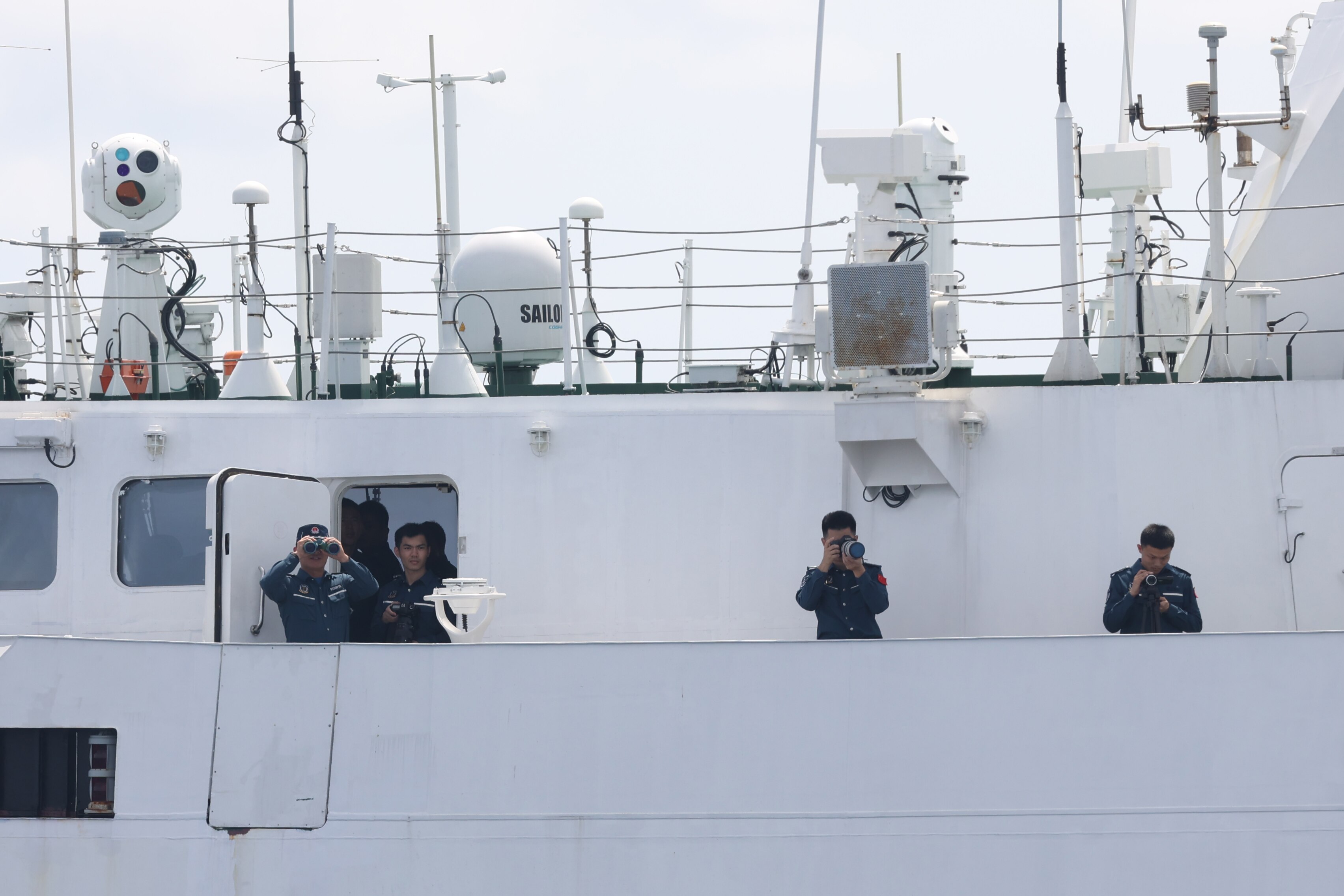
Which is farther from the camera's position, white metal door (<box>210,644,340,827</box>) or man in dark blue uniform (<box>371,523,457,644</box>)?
man in dark blue uniform (<box>371,523,457,644</box>)

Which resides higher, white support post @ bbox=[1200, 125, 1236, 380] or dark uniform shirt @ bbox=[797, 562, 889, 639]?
white support post @ bbox=[1200, 125, 1236, 380]

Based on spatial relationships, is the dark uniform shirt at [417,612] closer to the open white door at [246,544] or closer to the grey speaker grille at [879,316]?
the open white door at [246,544]

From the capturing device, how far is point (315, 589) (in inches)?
265

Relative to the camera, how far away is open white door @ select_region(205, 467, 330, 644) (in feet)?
21.9

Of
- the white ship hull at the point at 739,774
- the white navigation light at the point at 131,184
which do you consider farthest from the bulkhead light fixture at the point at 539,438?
the white navigation light at the point at 131,184

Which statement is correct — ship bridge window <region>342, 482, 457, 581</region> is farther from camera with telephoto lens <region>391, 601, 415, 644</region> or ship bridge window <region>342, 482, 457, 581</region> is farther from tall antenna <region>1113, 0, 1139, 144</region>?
tall antenna <region>1113, 0, 1139, 144</region>

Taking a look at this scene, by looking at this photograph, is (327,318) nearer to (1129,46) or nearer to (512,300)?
(512,300)

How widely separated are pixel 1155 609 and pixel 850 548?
4.79 feet

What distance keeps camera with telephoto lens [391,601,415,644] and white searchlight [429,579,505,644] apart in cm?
25

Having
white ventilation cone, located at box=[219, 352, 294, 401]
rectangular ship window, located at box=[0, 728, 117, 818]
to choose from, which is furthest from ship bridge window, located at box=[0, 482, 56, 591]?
rectangular ship window, located at box=[0, 728, 117, 818]

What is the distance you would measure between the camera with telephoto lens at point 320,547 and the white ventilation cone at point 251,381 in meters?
2.26

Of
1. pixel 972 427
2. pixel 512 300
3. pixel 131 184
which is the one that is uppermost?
pixel 131 184

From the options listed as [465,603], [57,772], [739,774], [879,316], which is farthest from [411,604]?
[879,316]

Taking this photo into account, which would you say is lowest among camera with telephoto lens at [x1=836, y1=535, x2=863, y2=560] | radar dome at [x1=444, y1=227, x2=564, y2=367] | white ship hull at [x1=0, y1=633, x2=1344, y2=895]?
white ship hull at [x1=0, y1=633, x2=1344, y2=895]
